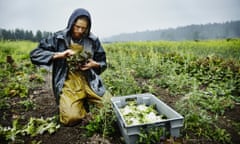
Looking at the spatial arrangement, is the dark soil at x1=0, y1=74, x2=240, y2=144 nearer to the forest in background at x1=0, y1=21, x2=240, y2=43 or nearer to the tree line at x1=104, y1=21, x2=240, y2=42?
the forest in background at x1=0, y1=21, x2=240, y2=43

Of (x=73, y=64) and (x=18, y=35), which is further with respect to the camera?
(x=18, y=35)

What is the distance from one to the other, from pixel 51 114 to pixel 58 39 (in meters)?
0.99

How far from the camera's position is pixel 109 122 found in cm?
229

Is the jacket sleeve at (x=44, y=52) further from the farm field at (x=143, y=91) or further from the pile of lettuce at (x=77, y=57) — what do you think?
the farm field at (x=143, y=91)

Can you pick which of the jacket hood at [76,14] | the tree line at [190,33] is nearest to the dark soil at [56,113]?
the jacket hood at [76,14]

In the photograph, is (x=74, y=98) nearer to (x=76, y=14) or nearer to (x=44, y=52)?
(x=44, y=52)

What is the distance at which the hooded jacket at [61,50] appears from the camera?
106 inches

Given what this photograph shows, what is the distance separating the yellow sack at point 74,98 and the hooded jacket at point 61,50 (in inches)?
2.6

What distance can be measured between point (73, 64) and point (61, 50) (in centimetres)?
31

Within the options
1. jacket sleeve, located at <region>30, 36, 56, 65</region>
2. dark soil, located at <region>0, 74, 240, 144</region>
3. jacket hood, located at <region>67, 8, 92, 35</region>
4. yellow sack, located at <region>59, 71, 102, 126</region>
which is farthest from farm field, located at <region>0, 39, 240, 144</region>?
jacket hood, located at <region>67, 8, 92, 35</region>

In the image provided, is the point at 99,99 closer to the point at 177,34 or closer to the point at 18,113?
the point at 18,113

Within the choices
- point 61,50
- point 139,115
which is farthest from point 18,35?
point 139,115

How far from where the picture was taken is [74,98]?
270cm

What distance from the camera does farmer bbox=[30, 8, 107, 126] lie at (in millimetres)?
2625
